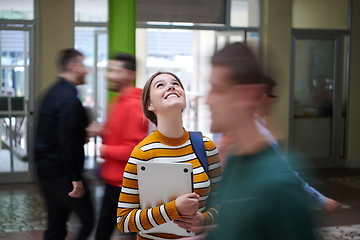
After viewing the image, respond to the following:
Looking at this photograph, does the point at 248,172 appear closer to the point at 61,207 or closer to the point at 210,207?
the point at 210,207

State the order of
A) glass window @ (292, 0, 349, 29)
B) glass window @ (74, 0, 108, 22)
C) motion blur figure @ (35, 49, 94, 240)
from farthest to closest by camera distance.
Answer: glass window @ (292, 0, 349, 29), glass window @ (74, 0, 108, 22), motion blur figure @ (35, 49, 94, 240)

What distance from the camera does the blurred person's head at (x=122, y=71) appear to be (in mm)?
3295

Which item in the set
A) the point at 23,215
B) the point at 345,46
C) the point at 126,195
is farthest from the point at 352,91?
the point at 126,195

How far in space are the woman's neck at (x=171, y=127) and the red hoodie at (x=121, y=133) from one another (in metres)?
0.72

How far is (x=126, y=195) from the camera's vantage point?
2.08 metres

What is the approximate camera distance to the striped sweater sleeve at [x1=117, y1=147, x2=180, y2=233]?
196 centimetres

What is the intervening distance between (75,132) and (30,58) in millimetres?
5265

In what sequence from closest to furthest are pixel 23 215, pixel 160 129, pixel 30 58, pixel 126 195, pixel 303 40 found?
pixel 126 195 → pixel 160 129 → pixel 23 215 → pixel 30 58 → pixel 303 40

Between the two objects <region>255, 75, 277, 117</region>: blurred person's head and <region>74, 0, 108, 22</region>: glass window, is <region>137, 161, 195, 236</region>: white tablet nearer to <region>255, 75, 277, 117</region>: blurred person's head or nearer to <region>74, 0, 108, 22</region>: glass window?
<region>255, 75, 277, 117</region>: blurred person's head

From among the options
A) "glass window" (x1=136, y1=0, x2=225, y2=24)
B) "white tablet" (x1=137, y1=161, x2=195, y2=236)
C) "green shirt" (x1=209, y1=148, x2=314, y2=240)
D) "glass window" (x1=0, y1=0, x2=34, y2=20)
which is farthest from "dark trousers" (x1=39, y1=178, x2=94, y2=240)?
"glass window" (x1=136, y1=0, x2=225, y2=24)

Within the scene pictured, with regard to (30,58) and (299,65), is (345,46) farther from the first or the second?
(30,58)

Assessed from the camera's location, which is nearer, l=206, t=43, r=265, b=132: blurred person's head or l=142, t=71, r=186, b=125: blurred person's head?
l=206, t=43, r=265, b=132: blurred person's head

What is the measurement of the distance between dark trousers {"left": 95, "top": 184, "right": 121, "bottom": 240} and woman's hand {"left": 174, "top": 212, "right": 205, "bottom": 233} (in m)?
1.17

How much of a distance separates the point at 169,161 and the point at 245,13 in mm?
7453
